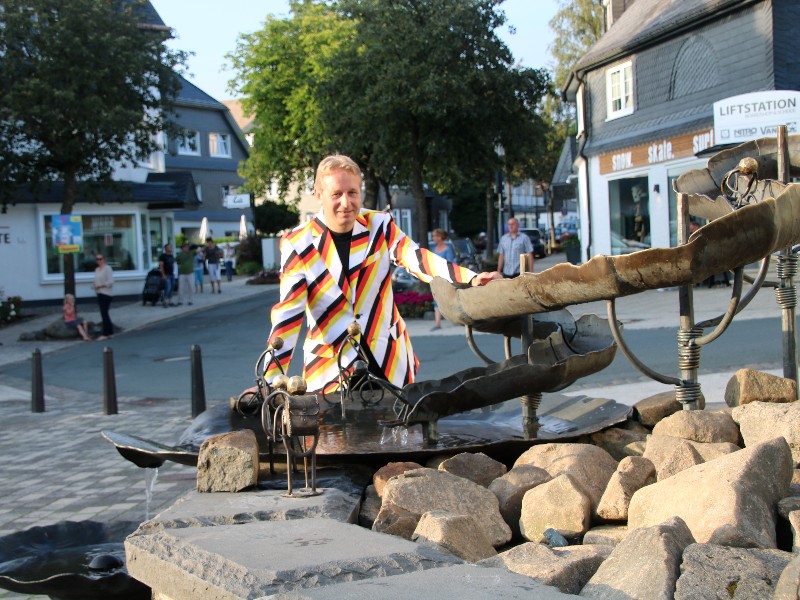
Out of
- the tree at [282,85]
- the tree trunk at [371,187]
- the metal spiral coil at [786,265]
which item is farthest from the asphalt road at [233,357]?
the tree at [282,85]

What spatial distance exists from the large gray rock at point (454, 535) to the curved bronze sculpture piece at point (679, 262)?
3.70 feet

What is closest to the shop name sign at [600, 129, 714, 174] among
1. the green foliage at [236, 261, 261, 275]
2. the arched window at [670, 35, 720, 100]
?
the arched window at [670, 35, 720, 100]

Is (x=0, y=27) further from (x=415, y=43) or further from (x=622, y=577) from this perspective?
(x=622, y=577)

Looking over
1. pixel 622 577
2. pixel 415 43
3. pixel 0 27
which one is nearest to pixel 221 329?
pixel 0 27

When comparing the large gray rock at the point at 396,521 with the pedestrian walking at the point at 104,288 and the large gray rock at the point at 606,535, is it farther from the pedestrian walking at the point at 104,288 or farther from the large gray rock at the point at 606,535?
the pedestrian walking at the point at 104,288

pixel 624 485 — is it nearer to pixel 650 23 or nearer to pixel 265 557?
pixel 265 557

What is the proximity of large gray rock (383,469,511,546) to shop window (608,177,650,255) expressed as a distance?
24857mm

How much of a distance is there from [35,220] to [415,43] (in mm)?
14162

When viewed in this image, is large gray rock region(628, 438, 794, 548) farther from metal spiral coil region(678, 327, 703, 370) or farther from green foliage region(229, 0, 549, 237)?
green foliage region(229, 0, 549, 237)

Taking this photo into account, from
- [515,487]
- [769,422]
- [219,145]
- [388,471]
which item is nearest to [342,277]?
[388,471]

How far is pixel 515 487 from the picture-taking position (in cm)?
388

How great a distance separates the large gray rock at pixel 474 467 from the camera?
4.07 metres

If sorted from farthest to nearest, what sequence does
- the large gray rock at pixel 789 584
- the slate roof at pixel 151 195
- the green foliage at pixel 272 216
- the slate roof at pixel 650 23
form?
1. the green foliage at pixel 272 216
2. the slate roof at pixel 151 195
3. the slate roof at pixel 650 23
4. the large gray rock at pixel 789 584

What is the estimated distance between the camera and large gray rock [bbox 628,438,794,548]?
3043 mm
